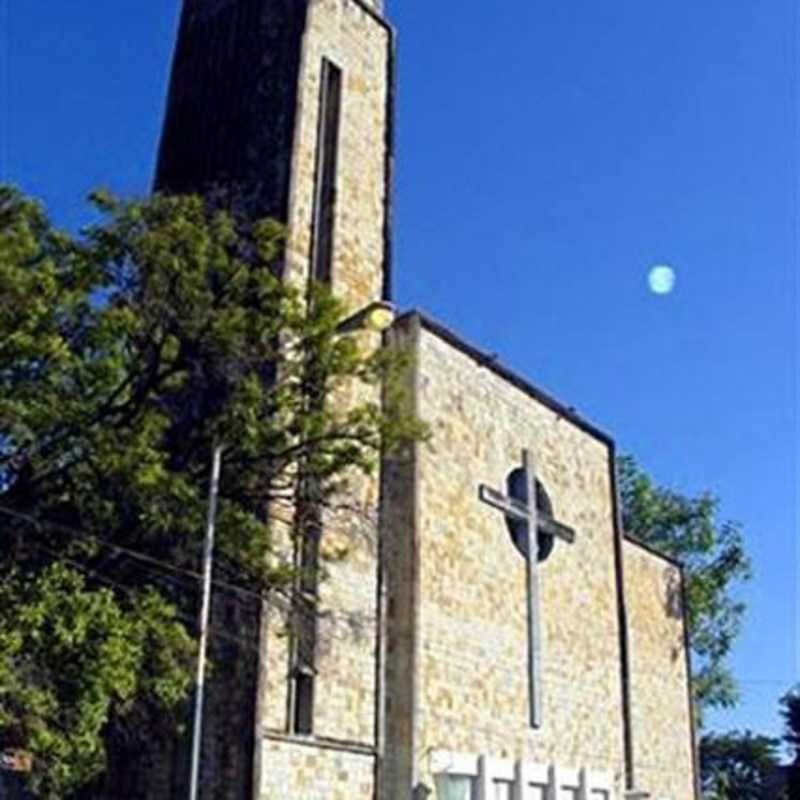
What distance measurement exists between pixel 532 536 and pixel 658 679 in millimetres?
6887

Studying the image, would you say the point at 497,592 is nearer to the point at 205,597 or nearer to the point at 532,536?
the point at 532,536

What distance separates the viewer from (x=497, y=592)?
20.4 meters

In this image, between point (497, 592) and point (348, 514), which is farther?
point (497, 592)

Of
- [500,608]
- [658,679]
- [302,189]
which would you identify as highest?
[302,189]

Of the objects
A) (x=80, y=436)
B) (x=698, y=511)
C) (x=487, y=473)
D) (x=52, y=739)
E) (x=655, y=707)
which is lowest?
(x=52, y=739)

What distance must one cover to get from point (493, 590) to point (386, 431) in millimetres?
5228

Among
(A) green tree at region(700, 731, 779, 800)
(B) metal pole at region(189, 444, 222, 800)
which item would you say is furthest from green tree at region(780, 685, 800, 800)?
(B) metal pole at region(189, 444, 222, 800)

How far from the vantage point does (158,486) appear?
1427cm

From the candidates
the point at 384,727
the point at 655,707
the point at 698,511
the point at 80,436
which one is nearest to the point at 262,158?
the point at 80,436

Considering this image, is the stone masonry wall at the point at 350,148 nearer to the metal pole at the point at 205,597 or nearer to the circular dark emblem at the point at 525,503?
the circular dark emblem at the point at 525,503

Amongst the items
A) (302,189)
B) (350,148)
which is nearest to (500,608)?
(302,189)

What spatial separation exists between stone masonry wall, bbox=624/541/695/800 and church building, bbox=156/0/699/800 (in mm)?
130

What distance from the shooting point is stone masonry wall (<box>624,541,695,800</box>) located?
81.8ft

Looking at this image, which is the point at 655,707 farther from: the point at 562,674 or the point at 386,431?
the point at 386,431
